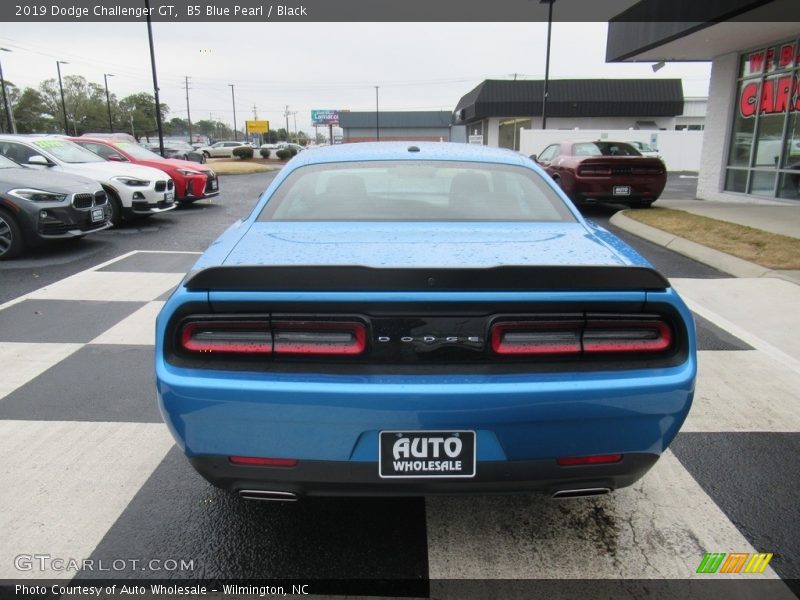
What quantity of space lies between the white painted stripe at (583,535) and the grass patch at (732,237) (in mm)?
5361

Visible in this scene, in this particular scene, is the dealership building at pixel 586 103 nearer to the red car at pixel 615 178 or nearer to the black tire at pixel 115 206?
the red car at pixel 615 178

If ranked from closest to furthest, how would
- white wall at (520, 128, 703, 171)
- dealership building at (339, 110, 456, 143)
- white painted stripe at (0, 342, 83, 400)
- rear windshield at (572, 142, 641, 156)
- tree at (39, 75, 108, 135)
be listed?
1. white painted stripe at (0, 342, 83, 400)
2. rear windshield at (572, 142, 641, 156)
3. white wall at (520, 128, 703, 171)
4. dealership building at (339, 110, 456, 143)
5. tree at (39, 75, 108, 135)

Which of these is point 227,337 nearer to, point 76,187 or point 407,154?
point 407,154

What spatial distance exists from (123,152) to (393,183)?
35.3ft

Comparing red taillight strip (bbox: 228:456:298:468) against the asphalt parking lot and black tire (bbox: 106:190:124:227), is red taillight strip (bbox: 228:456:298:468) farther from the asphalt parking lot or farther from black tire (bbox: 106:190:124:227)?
black tire (bbox: 106:190:124:227)

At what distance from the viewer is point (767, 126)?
1305 centimetres

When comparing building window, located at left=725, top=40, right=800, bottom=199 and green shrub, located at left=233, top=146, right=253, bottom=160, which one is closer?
building window, located at left=725, top=40, right=800, bottom=199

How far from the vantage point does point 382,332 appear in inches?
76.9

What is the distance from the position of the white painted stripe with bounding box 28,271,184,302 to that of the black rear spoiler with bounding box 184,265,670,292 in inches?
170

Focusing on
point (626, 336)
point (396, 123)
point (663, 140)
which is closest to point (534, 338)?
point (626, 336)

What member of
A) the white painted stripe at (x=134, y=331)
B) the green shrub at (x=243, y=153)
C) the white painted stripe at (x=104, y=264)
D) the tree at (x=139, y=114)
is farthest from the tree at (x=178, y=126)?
the white painted stripe at (x=134, y=331)

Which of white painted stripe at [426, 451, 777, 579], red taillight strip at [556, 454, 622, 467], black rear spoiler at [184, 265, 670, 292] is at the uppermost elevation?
black rear spoiler at [184, 265, 670, 292]

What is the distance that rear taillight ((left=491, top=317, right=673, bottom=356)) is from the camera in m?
1.97

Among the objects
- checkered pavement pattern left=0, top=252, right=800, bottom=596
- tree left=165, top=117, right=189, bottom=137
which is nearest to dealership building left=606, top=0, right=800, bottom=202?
checkered pavement pattern left=0, top=252, right=800, bottom=596
